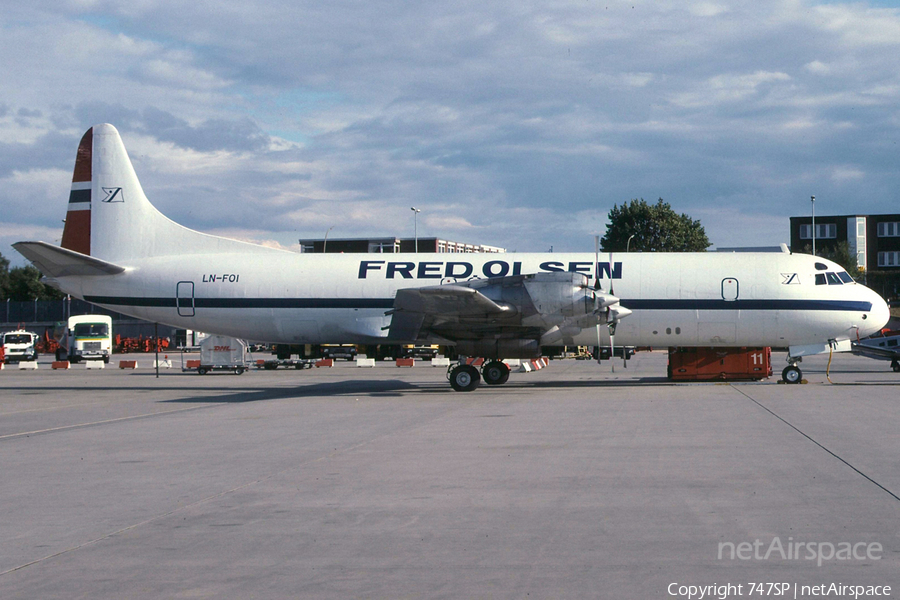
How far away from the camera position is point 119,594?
5.78 m

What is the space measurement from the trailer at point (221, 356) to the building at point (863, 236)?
Result: 84.1 meters

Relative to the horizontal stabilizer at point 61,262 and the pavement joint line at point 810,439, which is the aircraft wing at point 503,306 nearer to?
the pavement joint line at point 810,439

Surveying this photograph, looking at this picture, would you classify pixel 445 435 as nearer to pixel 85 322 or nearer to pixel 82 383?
pixel 82 383

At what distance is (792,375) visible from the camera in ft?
87.6

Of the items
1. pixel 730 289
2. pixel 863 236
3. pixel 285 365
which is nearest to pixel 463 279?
pixel 730 289

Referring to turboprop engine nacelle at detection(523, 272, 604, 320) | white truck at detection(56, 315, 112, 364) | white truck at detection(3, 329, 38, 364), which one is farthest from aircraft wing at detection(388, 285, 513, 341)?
white truck at detection(3, 329, 38, 364)

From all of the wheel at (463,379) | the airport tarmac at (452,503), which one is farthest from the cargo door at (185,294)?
the wheel at (463,379)

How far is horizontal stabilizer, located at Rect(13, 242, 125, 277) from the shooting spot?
26072mm

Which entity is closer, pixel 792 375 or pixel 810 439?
pixel 810 439

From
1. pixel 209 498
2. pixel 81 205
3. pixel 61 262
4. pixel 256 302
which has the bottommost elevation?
pixel 209 498

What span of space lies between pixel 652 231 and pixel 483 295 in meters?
71.9

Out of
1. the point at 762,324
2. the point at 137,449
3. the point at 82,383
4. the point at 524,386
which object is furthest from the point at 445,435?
the point at 82,383

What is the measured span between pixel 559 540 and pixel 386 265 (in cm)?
2084

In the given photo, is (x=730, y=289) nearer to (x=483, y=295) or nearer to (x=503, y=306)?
(x=503, y=306)
